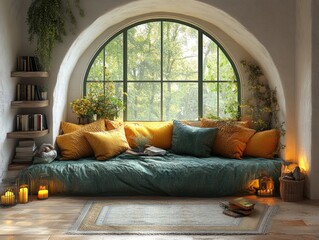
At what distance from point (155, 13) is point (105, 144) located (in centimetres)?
214

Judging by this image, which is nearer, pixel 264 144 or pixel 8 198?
pixel 8 198

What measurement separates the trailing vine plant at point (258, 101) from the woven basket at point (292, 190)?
1.34 m

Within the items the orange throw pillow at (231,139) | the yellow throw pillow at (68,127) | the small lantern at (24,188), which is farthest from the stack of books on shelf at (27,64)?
the orange throw pillow at (231,139)

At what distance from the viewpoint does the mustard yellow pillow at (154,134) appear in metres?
6.35

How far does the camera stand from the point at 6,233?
407 cm

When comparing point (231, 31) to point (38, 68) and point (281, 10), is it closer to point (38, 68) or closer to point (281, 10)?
point (281, 10)

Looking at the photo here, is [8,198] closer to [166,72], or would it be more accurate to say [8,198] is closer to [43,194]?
[43,194]

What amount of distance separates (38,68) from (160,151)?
189 cm

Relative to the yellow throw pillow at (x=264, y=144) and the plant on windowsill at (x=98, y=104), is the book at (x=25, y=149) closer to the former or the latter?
the plant on windowsill at (x=98, y=104)

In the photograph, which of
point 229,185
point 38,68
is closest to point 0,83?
point 38,68

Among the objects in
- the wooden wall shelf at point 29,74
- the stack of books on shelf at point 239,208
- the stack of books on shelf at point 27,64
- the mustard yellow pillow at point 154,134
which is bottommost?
the stack of books on shelf at point 239,208

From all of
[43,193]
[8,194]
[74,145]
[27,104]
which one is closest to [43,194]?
[43,193]

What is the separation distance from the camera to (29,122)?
5.69 metres

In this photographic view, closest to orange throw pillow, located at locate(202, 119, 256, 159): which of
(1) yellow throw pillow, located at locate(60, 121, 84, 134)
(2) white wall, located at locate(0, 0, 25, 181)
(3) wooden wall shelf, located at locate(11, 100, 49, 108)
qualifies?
(1) yellow throw pillow, located at locate(60, 121, 84, 134)
